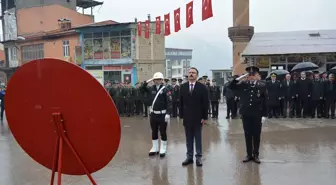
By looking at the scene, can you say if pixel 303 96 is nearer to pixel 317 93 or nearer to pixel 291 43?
pixel 317 93

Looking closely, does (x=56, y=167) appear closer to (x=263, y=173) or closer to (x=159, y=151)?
(x=263, y=173)

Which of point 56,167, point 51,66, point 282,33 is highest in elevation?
point 282,33

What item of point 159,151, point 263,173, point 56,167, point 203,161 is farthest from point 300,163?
point 56,167

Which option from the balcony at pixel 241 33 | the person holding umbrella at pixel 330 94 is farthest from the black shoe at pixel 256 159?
the balcony at pixel 241 33

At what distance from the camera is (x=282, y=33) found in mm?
19938

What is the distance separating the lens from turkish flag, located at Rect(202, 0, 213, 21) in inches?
699

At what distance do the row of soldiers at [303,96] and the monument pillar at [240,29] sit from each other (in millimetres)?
7685

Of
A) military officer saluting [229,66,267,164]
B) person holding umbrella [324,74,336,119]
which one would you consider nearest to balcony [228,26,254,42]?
person holding umbrella [324,74,336,119]

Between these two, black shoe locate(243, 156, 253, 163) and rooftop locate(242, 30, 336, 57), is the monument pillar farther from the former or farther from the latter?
black shoe locate(243, 156, 253, 163)

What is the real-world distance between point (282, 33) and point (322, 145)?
13.9 meters

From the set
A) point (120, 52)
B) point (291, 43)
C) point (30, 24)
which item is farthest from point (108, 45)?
point (291, 43)

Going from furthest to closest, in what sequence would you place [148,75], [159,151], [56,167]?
[148,75], [159,151], [56,167]

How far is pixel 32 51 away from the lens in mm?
38094

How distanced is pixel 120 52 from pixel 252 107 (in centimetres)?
2719
